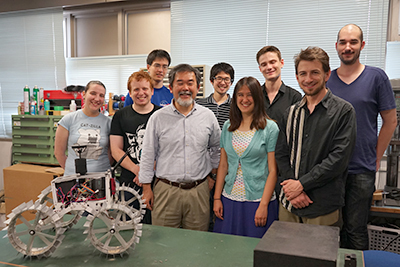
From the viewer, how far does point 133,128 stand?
6.75ft

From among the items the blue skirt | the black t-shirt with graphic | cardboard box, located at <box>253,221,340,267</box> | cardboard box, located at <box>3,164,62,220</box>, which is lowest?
cardboard box, located at <box>3,164,62,220</box>

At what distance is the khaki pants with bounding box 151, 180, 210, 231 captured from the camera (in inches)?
71.2

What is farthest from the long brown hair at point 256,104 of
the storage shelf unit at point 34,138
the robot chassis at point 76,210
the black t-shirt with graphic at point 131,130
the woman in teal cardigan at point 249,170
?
the storage shelf unit at point 34,138

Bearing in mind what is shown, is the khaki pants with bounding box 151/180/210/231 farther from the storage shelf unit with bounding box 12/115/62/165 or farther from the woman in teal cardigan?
the storage shelf unit with bounding box 12/115/62/165

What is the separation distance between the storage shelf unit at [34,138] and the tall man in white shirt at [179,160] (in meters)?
2.17

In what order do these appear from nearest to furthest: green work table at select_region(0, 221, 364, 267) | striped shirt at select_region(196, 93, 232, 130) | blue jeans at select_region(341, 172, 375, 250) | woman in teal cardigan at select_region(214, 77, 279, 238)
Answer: green work table at select_region(0, 221, 364, 267), woman in teal cardigan at select_region(214, 77, 279, 238), blue jeans at select_region(341, 172, 375, 250), striped shirt at select_region(196, 93, 232, 130)

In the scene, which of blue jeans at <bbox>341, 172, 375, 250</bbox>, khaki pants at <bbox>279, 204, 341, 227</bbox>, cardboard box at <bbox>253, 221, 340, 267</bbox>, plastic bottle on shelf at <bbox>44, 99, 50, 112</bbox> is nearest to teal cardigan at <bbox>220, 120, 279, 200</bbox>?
khaki pants at <bbox>279, 204, 341, 227</bbox>

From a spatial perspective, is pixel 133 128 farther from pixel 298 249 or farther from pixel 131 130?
pixel 298 249

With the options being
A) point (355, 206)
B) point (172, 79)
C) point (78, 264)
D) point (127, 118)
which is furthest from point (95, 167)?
point (355, 206)

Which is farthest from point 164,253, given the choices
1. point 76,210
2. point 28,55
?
point 28,55

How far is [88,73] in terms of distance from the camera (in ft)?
14.5

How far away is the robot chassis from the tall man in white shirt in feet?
1.60

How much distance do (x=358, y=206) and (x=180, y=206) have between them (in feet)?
3.57

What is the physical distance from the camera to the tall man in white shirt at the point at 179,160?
181cm
